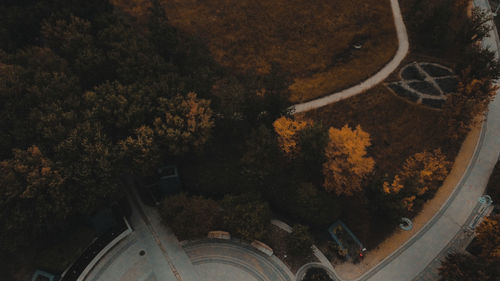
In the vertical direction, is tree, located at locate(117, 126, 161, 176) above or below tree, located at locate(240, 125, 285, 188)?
above

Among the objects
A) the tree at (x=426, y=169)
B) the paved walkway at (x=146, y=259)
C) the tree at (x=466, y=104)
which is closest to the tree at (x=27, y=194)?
the paved walkway at (x=146, y=259)

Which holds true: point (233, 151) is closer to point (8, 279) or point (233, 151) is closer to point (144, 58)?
point (144, 58)

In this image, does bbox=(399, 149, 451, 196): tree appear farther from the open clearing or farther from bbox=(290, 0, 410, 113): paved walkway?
the open clearing

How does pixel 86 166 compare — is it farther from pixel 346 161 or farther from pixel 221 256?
pixel 346 161

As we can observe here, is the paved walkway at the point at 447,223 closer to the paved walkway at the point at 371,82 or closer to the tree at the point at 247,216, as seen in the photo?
the tree at the point at 247,216

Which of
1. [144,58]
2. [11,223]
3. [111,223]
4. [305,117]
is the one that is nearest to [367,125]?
[305,117]

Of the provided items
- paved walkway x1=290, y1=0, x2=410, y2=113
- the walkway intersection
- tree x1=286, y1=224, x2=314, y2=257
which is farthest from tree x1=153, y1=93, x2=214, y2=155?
tree x1=286, y1=224, x2=314, y2=257

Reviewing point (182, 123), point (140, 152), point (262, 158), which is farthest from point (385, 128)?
point (140, 152)
